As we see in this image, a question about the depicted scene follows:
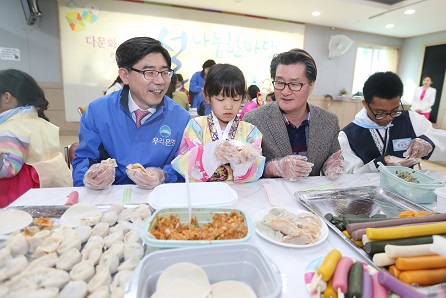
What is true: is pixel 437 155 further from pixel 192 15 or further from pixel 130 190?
pixel 192 15

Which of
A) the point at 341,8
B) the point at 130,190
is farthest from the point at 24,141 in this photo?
the point at 341,8

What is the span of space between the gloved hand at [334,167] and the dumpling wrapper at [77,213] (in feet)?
5.26

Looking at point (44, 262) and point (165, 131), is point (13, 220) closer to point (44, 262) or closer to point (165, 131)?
point (44, 262)

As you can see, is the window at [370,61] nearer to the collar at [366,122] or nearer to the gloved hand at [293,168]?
the collar at [366,122]

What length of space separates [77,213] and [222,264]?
75 centimetres

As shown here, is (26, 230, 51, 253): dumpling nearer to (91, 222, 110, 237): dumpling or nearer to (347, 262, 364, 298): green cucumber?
(91, 222, 110, 237): dumpling

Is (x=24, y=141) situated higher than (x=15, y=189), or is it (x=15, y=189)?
(x=24, y=141)

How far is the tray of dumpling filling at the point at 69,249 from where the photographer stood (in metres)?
0.83

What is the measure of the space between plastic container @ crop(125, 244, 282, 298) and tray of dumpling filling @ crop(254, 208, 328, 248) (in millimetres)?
222

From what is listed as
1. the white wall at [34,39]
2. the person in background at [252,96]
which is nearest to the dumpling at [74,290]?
the person in background at [252,96]

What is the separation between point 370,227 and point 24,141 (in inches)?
92.2

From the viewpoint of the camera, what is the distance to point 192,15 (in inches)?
310

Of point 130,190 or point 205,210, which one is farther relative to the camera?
point 130,190

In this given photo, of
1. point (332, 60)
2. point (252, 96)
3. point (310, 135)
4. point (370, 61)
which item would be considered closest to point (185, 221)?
point (310, 135)
